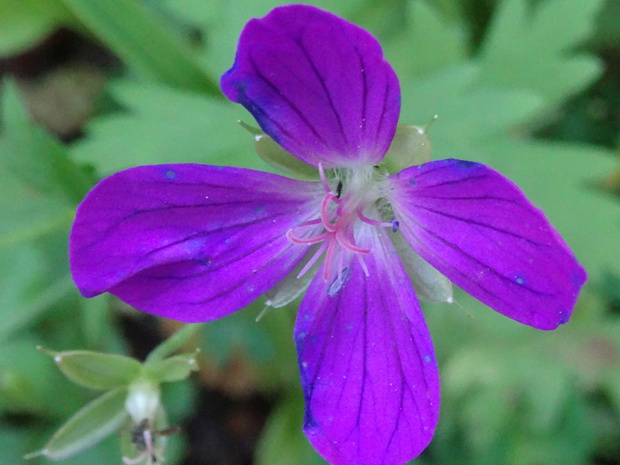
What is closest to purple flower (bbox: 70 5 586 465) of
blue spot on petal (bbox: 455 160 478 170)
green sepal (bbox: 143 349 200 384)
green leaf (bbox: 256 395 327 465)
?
blue spot on petal (bbox: 455 160 478 170)

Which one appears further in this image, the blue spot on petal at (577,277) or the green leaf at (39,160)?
the green leaf at (39,160)

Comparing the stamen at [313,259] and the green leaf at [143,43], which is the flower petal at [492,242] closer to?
the stamen at [313,259]

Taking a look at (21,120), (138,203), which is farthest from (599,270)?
(21,120)

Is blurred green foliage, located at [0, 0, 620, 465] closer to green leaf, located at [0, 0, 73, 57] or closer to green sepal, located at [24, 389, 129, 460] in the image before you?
green leaf, located at [0, 0, 73, 57]

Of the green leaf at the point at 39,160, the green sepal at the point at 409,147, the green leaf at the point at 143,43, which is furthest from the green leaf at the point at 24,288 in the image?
the green sepal at the point at 409,147

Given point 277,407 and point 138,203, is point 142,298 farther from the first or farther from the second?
point 277,407

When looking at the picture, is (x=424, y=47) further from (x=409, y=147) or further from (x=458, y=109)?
(x=409, y=147)

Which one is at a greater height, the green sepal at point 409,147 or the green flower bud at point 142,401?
the green sepal at point 409,147
